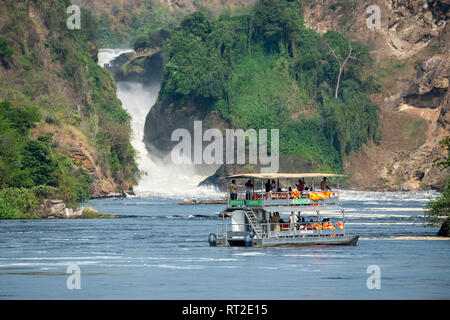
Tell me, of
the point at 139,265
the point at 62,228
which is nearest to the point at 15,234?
the point at 62,228

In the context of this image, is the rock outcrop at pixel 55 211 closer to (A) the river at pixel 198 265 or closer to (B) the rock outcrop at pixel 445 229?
(A) the river at pixel 198 265

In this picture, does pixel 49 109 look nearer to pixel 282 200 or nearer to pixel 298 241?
pixel 298 241

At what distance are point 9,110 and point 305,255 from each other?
74882 mm

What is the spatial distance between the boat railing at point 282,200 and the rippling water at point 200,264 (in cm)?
310

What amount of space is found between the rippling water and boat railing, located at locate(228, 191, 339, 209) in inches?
122

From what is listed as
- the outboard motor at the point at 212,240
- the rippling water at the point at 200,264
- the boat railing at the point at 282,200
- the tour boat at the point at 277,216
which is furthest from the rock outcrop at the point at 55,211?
the boat railing at the point at 282,200

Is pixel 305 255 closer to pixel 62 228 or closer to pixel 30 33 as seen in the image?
pixel 62 228

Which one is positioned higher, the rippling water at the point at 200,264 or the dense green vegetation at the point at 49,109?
the dense green vegetation at the point at 49,109

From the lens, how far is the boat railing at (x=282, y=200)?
69250 millimetres

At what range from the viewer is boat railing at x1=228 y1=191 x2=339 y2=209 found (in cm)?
6925

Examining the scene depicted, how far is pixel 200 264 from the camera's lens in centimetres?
6131

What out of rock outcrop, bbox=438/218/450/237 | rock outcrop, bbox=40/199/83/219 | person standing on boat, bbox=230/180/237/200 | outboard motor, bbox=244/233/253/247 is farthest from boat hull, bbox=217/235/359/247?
rock outcrop, bbox=40/199/83/219

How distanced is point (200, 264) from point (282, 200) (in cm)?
1025

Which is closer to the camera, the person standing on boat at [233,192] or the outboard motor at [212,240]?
the person standing on boat at [233,192]
